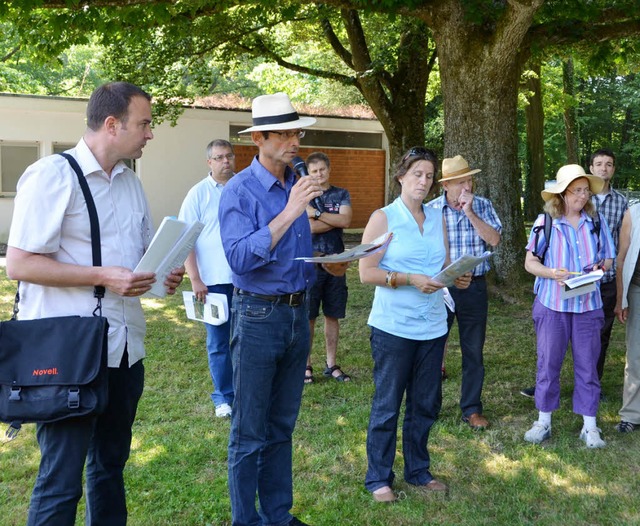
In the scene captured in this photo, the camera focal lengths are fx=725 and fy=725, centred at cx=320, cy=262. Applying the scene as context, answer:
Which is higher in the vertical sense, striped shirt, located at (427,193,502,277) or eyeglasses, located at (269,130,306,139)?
eyeglasses, located at (269,130,306,139)

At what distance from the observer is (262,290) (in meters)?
3.58

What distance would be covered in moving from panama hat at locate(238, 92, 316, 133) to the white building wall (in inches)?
637

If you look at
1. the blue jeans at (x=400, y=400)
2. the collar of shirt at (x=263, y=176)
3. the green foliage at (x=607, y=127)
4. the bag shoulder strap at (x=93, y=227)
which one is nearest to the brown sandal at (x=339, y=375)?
the blue jeans at (x=400, y=400)

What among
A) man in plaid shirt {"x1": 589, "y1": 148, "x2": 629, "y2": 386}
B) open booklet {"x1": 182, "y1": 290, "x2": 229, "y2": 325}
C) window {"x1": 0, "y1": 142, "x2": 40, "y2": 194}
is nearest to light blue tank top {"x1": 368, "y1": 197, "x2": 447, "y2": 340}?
open booklet {"x1": 182, "y1": 290, "x2": 229, "y2": 325}

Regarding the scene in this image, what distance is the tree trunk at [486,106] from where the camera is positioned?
33.0ft

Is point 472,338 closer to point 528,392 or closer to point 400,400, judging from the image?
point 528,392

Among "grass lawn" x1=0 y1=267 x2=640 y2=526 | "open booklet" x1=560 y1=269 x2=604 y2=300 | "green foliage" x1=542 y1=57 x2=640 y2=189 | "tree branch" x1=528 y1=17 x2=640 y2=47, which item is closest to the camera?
"grass lawn" x1=0 y1=267 x2=640 y2=526

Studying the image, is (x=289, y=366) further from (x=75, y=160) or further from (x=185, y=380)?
(x=185, y=380)

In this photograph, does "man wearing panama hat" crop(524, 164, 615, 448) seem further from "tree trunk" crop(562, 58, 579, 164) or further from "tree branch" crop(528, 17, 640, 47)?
"tree trunk" crop(562, 58, 579, 164)

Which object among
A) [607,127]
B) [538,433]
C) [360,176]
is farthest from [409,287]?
[607,127]

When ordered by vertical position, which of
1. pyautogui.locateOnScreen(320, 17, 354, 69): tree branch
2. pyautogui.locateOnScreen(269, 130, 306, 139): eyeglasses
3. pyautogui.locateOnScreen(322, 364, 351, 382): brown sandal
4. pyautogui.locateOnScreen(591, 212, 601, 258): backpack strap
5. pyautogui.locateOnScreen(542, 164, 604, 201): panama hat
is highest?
pyautogui.locateOnScreen(320, 17, 354, 69): tree branch

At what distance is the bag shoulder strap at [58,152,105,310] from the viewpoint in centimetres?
301

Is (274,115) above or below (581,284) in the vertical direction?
above

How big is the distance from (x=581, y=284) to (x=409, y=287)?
4.70ft
